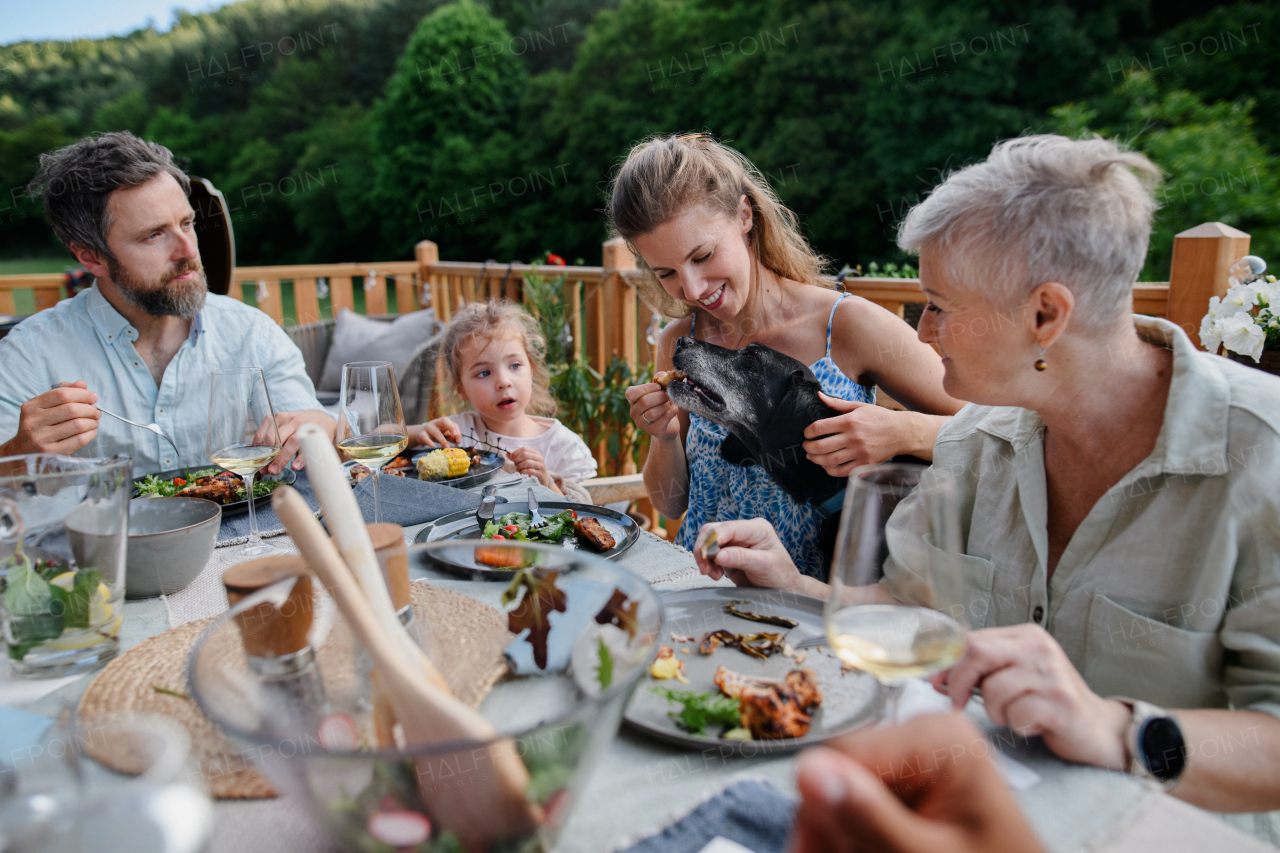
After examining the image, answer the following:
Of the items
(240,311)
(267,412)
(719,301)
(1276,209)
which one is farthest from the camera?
(1276,209)

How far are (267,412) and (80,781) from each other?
103 centimetres

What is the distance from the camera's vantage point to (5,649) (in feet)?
3.30

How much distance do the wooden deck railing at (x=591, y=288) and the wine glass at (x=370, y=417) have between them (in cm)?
240

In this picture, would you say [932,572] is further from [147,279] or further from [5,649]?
[147,279]

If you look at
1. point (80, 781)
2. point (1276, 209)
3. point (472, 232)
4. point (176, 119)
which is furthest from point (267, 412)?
point (176, 119)

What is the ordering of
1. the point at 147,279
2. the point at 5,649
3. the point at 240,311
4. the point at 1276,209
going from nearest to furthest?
the point at 5,649
the point at 147,279
the point at 240,311
the point at 1276,209

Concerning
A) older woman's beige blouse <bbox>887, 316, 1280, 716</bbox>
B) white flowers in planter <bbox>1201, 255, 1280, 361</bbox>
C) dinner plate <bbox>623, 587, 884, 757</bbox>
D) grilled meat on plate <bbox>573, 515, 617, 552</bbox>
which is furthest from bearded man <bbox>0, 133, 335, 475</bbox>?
white flowers in planter <bbox>1201, 255, 1280, 361</bbox>

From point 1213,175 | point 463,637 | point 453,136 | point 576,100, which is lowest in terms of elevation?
point 463,637

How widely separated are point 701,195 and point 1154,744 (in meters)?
1.64

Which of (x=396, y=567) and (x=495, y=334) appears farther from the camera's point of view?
(x=495, y=334)

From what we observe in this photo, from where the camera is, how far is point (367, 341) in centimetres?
555

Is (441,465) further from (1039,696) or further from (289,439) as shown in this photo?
(1039,696)

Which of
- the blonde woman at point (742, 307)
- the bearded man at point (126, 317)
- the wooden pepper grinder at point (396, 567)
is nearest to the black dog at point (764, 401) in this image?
the blonde woman at point (742, 307)

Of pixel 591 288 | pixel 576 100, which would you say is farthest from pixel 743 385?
pixel 576 100
